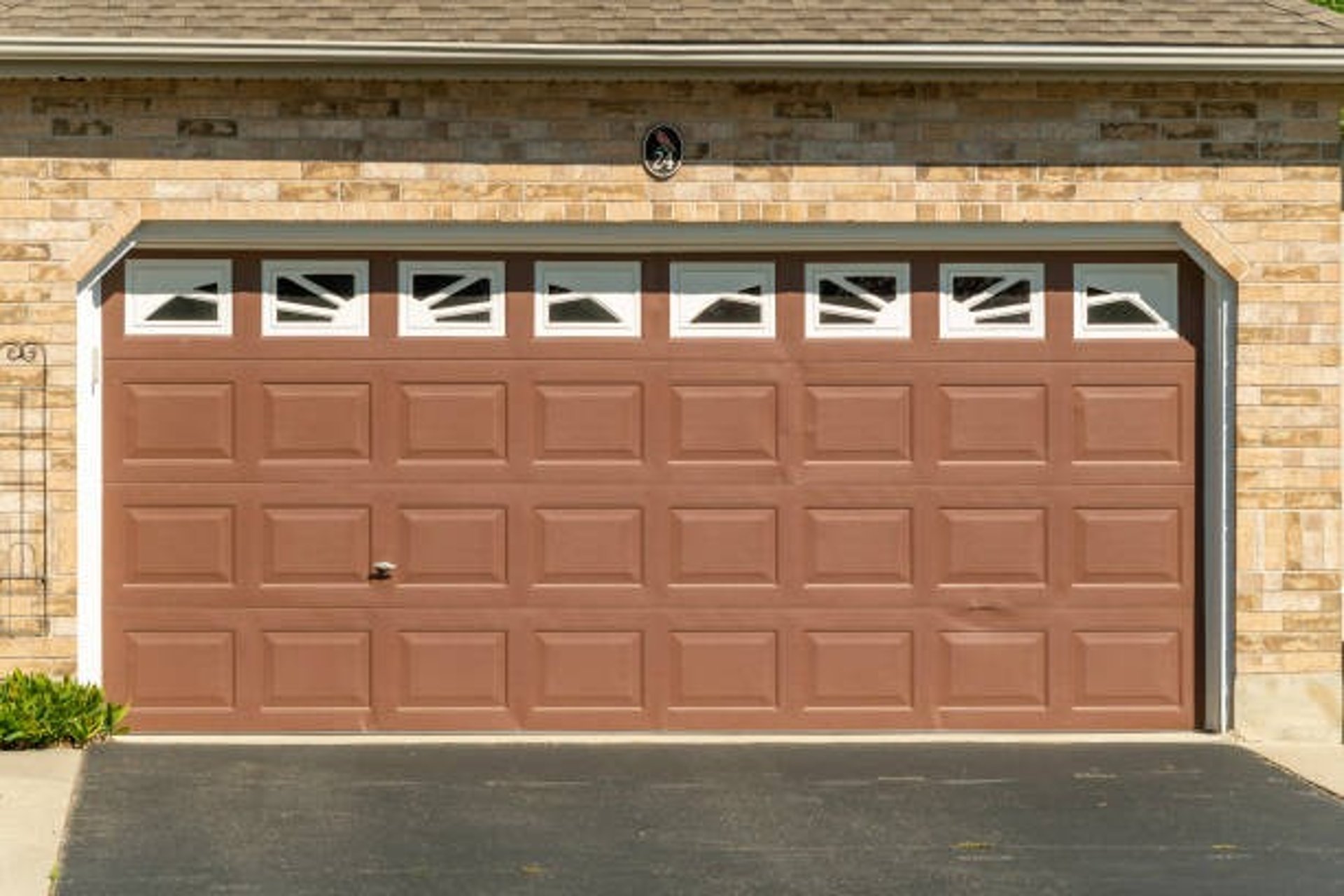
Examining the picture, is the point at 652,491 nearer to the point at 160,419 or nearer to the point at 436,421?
the point at 436,421

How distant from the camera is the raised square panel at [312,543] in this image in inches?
542

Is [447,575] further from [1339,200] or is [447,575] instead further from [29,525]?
[1339,200]

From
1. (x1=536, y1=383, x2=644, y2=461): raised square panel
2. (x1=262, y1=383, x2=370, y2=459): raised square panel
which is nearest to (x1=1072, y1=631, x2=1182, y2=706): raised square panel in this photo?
(x1=536, y1=383, x2=644, y2=461): raised square panel

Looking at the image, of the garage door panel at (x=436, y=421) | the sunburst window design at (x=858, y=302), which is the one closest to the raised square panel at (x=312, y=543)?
the garage door panel at (x=436, y=421)

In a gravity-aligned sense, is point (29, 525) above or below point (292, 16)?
below

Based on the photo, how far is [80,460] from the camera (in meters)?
13.5

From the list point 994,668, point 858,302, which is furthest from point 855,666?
point 858,302

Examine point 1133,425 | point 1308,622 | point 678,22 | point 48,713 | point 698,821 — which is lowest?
point 698,821

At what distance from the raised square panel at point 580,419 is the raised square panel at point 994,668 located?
7.26 feet

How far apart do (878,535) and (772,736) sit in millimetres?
1280

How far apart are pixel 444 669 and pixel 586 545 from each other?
3.46 feet

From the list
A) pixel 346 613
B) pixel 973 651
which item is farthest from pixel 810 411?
pixel 346 613

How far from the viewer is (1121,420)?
45.9ft

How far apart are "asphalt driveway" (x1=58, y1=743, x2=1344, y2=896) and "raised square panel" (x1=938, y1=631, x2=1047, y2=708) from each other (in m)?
0.52
